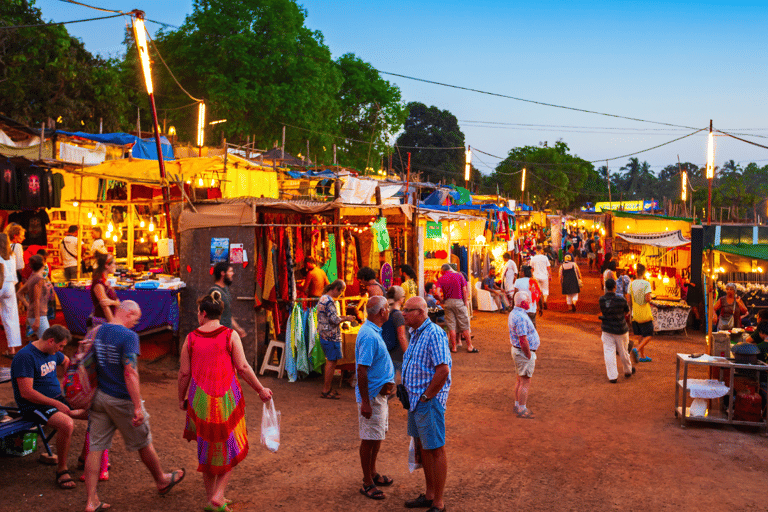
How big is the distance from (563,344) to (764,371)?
540 centimetres

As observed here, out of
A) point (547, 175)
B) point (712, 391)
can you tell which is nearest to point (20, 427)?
point (712, 391)

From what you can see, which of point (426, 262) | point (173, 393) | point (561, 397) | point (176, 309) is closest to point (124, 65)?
point (426, 262)

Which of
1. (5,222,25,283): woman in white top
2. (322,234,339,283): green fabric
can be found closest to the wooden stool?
(322,234,339,283): green fabric

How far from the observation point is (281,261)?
9.74 metres

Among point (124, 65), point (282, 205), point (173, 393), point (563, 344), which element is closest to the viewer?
point (173, 393)

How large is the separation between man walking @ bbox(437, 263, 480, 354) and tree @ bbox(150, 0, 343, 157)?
17856 mm

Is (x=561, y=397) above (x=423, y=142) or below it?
below

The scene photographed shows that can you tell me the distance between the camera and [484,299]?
17.3 meters

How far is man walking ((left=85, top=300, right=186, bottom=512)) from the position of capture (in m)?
4.54

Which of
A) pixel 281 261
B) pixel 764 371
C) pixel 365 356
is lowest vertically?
pixel 764 371

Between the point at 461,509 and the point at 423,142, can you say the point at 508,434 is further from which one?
the point at 423,142

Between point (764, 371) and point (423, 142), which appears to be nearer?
point (764, 371)

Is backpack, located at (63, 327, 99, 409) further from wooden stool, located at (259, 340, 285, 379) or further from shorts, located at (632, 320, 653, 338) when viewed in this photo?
shorts, located at (632, 320, 653, 338)

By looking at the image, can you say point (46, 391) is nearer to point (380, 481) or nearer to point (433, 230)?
point (380, 481)
